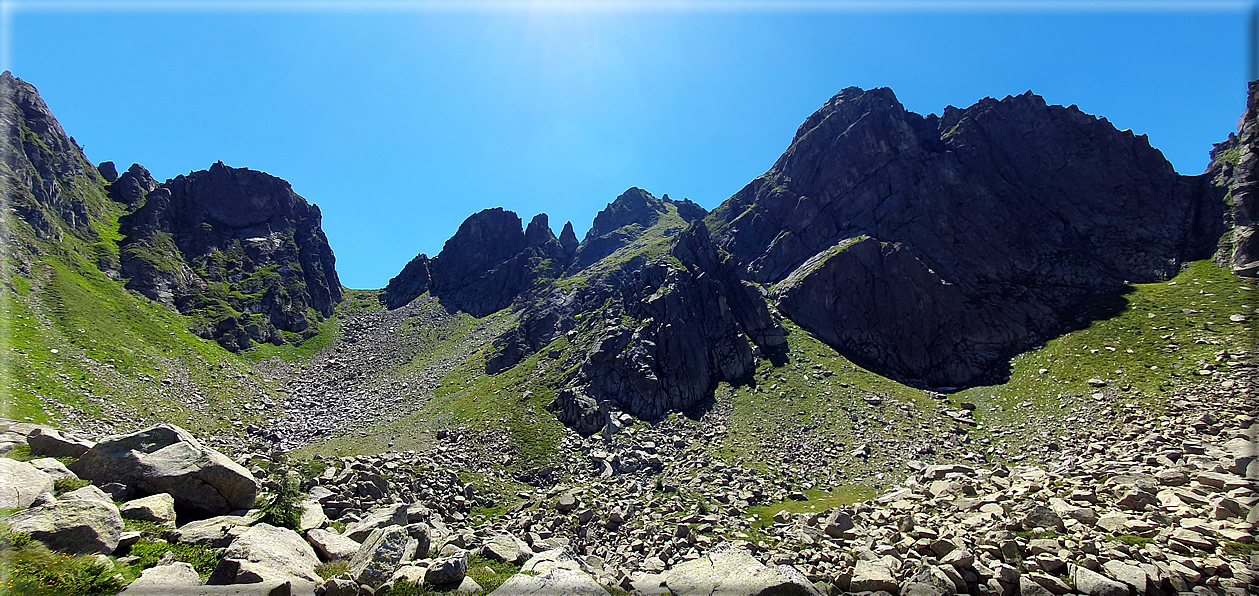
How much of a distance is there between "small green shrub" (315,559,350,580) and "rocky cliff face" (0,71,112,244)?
119 m

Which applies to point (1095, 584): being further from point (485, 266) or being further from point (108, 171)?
point (108, 171)

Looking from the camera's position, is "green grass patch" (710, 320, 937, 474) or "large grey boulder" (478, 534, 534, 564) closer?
"large grey boulder" (478, 534, 534, 564)

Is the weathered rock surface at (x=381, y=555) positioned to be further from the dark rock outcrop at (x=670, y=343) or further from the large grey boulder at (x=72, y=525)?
the dark rock outcrop at (x=670, y=343)

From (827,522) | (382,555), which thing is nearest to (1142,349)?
(827,522)

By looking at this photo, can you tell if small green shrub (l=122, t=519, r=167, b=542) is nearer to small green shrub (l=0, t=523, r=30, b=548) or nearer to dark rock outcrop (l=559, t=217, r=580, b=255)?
small green shrub (l=0, t=523, r=30, b=548)

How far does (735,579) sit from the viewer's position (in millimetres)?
17516

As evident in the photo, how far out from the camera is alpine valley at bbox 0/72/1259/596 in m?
17.8

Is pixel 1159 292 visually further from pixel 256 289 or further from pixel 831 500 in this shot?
pixel 256 289

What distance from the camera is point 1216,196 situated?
81.1 meters

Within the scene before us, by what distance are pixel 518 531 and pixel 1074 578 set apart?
31.0 m

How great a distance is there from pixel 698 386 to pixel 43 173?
143 meters

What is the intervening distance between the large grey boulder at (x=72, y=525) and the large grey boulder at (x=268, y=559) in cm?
291

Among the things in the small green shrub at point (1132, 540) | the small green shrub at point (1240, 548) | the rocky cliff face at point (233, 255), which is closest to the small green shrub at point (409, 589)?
the small green shrub at point (1132, 540)

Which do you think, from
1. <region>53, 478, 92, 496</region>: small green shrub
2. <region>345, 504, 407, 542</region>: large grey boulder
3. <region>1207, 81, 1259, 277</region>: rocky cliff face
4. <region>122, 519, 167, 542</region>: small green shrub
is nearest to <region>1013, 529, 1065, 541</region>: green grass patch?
<region>345, 504, 407, 542</region>: large grey boulder
